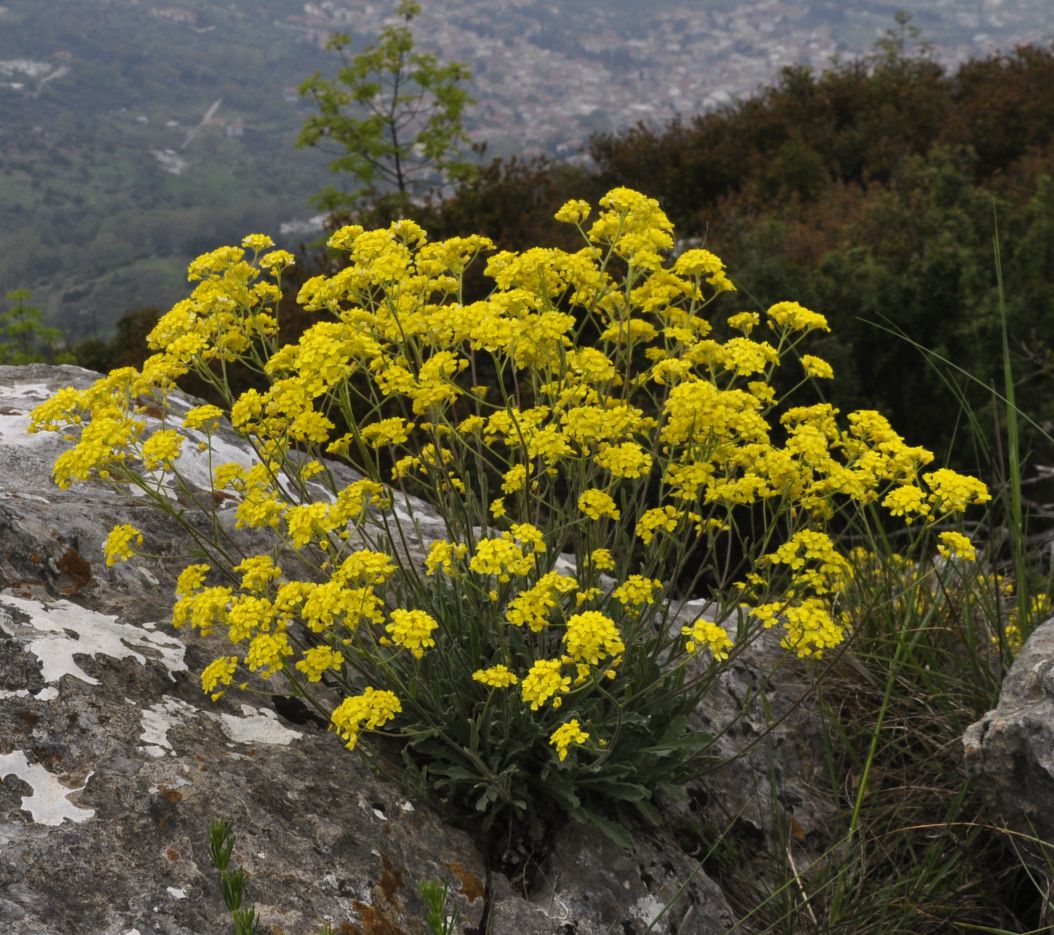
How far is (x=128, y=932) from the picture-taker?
2256 millimetres

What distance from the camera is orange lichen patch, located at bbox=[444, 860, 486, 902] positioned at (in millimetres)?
2904

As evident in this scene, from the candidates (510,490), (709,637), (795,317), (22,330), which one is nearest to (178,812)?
(510,490)

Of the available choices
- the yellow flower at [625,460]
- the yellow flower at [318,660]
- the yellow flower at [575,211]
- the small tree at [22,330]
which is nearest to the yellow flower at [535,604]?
the yellow flower at [625,460]

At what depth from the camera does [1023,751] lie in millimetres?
3023

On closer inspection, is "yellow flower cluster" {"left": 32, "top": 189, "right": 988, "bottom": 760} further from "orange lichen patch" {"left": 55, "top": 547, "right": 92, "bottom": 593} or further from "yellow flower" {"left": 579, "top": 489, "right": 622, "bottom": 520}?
"orange lichen patch" {"left": 55, "top": 547, "right": 92, "bottom": 593}

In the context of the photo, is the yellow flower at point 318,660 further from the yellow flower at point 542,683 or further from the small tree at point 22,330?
the small tree at point 22,330

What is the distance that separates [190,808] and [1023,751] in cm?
271

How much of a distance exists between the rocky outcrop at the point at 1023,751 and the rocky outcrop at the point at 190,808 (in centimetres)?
75

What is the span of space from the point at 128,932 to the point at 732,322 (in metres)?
2.93

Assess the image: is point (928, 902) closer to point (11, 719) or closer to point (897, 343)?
point (11, 719)

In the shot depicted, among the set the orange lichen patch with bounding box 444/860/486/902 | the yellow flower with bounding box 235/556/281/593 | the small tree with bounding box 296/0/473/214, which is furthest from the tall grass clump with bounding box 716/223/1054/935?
the small tree with bounding box 296/0/473/214

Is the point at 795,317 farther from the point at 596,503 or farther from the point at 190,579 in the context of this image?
the point at 190,579

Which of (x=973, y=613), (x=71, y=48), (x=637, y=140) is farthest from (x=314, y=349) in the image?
(x=71, y=48)

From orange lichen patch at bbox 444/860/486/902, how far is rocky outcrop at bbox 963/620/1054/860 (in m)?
1.80
